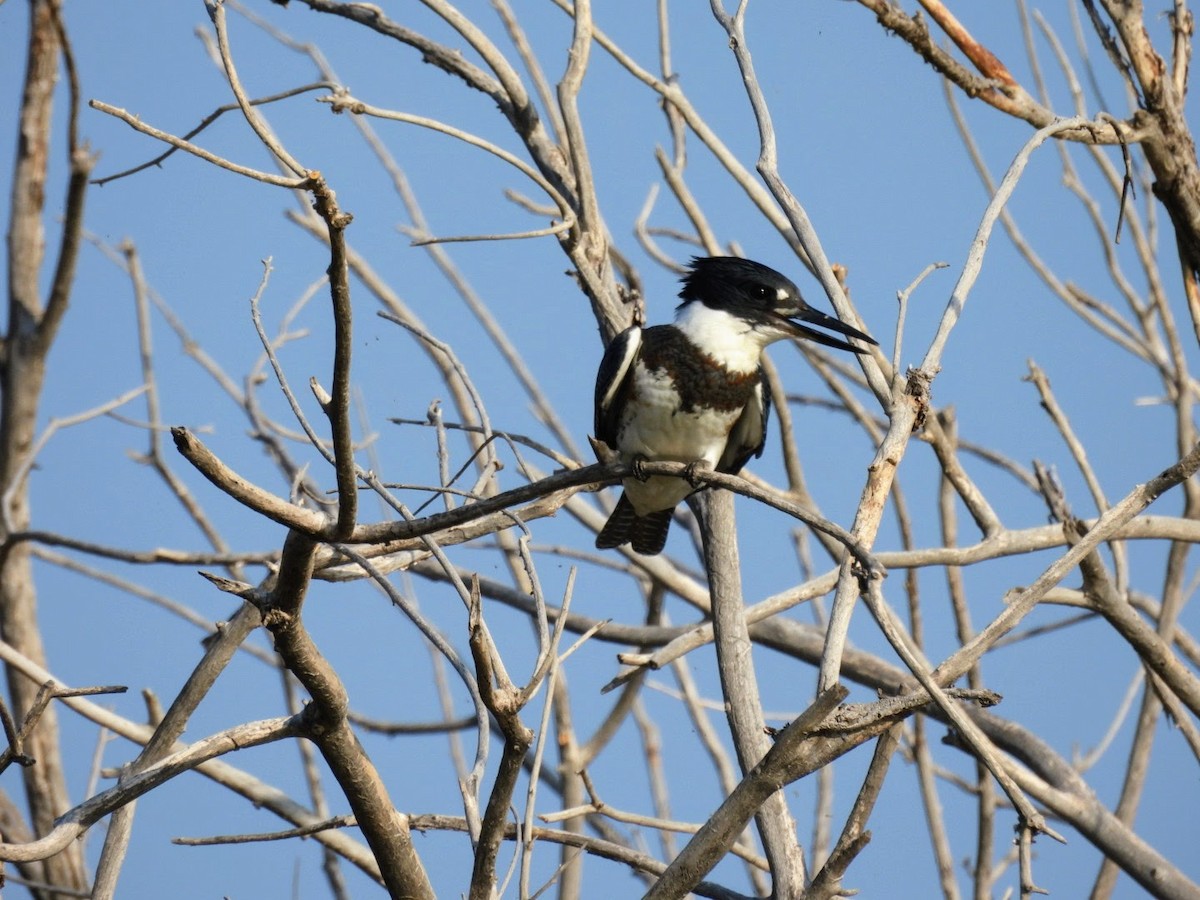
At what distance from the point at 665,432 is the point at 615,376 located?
10.7 inches

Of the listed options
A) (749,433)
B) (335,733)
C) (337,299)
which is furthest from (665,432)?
(337,299)

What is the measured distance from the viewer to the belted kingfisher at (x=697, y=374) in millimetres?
4766


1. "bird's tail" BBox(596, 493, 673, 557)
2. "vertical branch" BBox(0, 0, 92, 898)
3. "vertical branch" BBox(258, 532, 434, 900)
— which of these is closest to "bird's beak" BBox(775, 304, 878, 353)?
"bird's tail" BBox(596, 493, 673, 557)

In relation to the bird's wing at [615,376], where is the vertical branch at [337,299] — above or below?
below

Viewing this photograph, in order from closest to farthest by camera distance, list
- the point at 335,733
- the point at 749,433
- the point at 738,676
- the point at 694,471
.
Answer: the point at 335,733 → the point at 694,471 → the point at 738,676 → the point at 749,433

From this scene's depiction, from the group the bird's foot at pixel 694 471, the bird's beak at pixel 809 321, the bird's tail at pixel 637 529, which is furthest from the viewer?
the bird's tail at pixel 637 529

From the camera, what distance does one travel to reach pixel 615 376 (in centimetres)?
475

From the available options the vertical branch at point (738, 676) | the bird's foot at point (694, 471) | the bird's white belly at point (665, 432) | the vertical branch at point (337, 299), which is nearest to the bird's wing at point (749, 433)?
the bird's white belly at point (665, 432)

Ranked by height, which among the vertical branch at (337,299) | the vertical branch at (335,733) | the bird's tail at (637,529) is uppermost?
the bird's tail at (637,529)

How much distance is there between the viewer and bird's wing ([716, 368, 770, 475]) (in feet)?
16.4

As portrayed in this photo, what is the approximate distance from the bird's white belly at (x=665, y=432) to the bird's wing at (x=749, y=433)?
0.41 feet

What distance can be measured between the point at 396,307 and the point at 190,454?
361 cm

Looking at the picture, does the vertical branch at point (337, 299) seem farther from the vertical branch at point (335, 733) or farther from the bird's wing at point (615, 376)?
the bird's wing at point (615, 376)

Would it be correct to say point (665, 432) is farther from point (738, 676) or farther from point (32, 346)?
point (32, 346)
